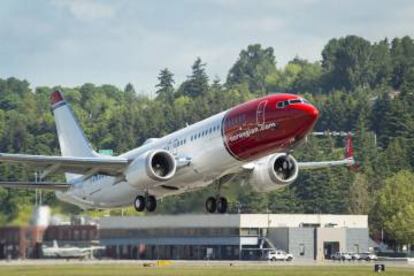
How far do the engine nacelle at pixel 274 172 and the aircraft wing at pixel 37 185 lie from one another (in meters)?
15.2

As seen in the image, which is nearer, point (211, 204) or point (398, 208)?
point (211, 204)

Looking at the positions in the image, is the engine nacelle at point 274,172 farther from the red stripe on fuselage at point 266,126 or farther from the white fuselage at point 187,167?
the red stripe on fuselage at point 266,126

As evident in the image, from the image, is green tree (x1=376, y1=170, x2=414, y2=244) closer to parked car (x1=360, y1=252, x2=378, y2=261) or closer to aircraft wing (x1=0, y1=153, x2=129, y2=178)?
parked car (x1=360, y1=252, x2=378, y2=261)

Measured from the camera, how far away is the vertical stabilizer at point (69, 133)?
10369cm

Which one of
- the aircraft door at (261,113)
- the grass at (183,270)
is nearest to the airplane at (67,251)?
the grass at (183,270)

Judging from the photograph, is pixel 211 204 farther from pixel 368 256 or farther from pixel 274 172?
pixel 368 256

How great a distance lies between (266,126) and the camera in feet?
264

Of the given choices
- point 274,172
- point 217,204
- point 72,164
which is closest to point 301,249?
point 217,204

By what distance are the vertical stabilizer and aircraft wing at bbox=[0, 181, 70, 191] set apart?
17.2ft

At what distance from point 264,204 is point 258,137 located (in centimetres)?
10276

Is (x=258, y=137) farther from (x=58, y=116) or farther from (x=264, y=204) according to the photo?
(x=264, y=204)

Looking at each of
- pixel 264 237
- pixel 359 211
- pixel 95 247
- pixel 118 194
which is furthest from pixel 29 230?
Answer: pixel 359 211

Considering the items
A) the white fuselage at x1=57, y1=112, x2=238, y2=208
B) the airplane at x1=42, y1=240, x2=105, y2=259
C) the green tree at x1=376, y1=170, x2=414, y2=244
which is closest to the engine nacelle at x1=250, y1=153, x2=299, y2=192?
the white fuselage at x1=57, y1=112, x2=238, y2=208

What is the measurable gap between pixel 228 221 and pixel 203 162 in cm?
4714
